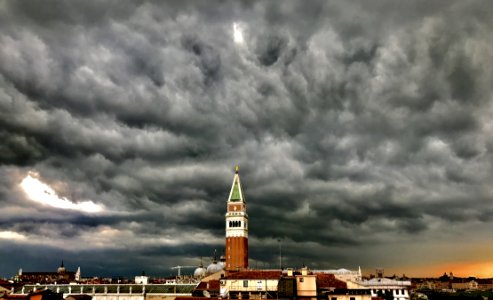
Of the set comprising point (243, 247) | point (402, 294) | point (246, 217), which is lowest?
point (402, 294)

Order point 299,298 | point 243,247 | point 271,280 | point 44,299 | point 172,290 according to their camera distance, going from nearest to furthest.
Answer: point 44,299 → point 299,298 → point 271,280 → point 172,290 → point 243,247

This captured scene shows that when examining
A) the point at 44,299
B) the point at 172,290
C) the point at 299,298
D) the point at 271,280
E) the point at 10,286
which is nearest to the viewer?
the point at 44,299

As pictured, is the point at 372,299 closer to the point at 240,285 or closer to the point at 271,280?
the point at 271,280

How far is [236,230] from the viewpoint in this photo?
164125 mm

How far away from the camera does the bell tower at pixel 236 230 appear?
161 meters

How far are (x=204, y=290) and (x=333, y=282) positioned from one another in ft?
96.3

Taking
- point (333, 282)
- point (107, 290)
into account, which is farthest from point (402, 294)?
point (107, 290)

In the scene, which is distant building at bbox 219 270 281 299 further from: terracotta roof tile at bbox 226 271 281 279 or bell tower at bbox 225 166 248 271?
bell tower at bbox 225 166 248 271

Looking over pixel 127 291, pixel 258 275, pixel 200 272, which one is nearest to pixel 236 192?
pixel 200 272

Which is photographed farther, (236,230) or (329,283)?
(236,230)

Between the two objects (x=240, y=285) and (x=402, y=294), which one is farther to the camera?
(x=402, y=294)

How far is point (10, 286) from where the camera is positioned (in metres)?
143

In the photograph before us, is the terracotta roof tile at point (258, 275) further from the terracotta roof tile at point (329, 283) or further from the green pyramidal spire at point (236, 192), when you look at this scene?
the green pyramidal spire at point (236, 192)

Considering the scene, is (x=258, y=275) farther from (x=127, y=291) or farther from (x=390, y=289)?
(x=390, y=289)
